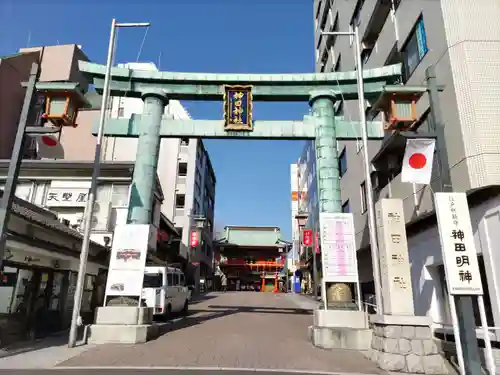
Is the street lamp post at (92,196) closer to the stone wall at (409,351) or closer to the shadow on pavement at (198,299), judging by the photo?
the stone wall at (409,351)

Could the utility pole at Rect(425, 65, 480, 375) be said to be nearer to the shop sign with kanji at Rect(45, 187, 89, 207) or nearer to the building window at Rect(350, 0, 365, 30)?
the building window at Rect(350, 0, 365, 30)

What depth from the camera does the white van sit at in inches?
600

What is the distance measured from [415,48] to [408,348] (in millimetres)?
12459

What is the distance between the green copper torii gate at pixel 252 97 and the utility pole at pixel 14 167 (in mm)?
3788

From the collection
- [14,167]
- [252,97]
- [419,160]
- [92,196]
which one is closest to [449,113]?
[419,160]

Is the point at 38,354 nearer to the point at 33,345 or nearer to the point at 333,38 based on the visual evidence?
the point at 33,345

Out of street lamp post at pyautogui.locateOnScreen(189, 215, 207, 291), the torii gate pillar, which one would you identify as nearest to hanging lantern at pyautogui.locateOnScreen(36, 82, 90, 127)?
the torii gate pillar

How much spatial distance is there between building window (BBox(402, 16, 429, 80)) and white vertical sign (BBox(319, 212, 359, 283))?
7.80m

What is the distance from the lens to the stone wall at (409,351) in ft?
26.1

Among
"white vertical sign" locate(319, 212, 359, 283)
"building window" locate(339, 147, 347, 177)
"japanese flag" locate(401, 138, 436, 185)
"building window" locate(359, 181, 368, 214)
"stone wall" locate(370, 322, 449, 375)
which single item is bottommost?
"stone wall" locate(370, 322, 449, 375)

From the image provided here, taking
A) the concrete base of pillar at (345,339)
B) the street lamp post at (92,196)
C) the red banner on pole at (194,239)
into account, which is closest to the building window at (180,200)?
the red banner on pole at (194,239)

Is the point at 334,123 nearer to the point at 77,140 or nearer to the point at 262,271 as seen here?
the point at 77,140

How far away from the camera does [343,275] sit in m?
11.6

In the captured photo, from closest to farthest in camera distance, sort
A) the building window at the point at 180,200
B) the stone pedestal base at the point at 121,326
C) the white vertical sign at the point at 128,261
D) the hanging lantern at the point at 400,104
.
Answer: the stone pedestal base at the point at 121,326, the hanging lantern at the point at 400,104, the white vertical sign at the point at 128,261, the building window at the point at 180,200
